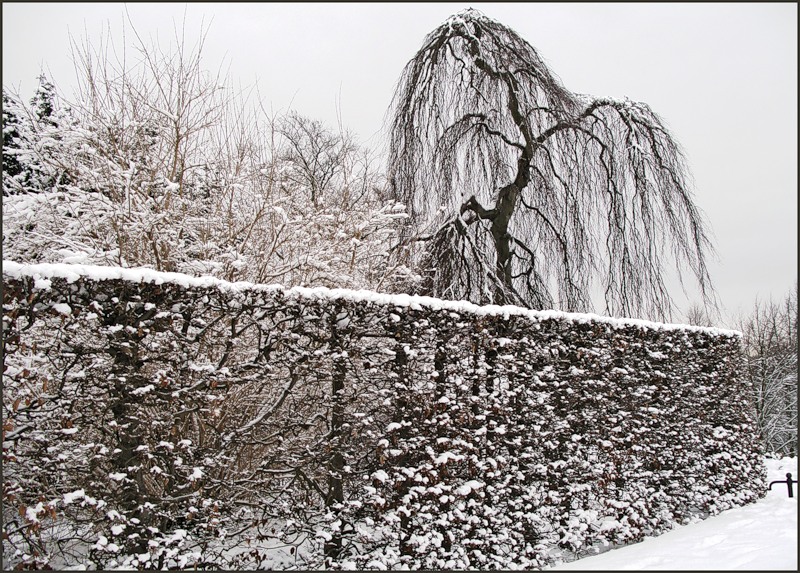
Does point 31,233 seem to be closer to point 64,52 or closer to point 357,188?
point 64,52

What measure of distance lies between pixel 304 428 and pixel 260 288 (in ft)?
2.86

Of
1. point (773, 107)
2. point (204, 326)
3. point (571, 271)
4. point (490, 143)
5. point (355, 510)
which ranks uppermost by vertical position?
point (773, 107)

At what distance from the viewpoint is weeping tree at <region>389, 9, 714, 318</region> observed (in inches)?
201

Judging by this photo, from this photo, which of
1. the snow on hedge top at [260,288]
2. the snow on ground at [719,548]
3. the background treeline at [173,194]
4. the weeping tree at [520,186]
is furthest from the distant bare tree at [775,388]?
the background treeline at [173,194]

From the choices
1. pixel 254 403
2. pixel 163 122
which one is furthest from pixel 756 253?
pixel 163 122

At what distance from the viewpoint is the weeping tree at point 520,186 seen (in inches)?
201

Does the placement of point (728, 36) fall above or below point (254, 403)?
above


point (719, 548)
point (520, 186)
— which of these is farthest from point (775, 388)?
point (520, 186)

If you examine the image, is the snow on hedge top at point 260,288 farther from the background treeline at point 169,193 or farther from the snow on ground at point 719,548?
the snow on ground at point 719,548

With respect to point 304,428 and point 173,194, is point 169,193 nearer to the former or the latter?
point 173,194

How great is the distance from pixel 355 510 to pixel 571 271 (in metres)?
3.01

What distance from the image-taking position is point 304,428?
327cm

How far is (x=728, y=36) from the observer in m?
5.46

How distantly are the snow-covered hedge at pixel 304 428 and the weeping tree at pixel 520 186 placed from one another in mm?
703
